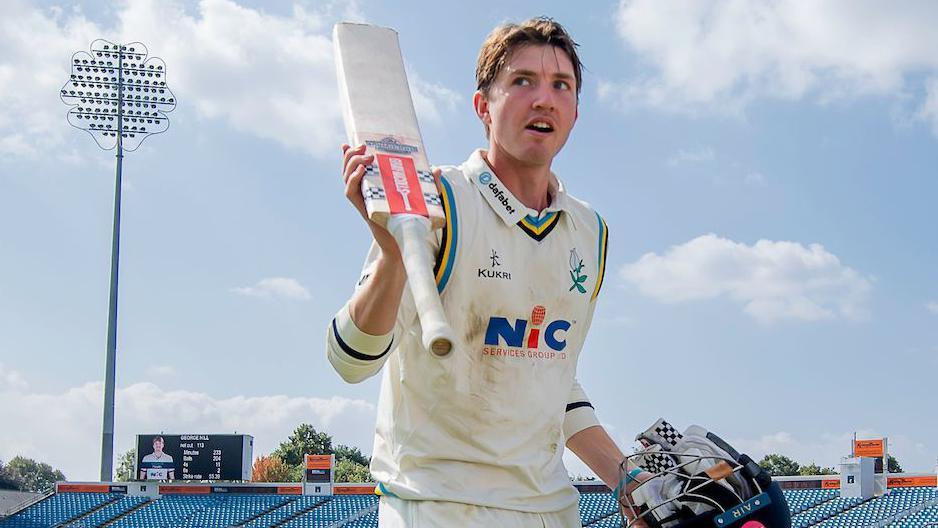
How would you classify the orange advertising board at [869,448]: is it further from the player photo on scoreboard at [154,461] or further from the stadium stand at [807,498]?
the player photo on scoreboard at [154,461]

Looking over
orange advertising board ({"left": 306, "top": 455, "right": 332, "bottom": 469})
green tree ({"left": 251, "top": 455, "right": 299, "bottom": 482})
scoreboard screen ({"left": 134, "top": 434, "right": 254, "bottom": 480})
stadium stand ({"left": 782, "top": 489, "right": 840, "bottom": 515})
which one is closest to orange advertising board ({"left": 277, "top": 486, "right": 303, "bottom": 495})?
orange advertising board ({"left": 306, "top": 455, "right": 332, "bottom": 469})

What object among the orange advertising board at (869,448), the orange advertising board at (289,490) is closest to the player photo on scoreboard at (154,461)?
the orange advertising board at (289,490)

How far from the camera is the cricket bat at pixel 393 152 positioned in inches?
96.7

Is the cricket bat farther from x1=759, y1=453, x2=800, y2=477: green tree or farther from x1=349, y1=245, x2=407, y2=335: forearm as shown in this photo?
x1=759, y1=453, x2=800, y2=477: green tree

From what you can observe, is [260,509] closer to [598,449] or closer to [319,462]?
[319,462]

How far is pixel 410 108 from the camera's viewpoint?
3.07 metres

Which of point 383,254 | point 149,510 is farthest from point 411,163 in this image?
point 149,510

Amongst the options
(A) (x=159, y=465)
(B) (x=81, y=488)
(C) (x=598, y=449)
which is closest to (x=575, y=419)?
(C) (x=598, y=449)

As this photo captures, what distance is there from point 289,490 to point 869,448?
18.6 metres

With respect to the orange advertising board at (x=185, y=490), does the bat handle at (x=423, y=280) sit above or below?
below

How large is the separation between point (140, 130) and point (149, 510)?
13.2 metres

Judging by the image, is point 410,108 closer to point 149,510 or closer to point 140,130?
point 149,510

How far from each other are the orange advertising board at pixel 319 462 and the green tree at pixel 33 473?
130ft

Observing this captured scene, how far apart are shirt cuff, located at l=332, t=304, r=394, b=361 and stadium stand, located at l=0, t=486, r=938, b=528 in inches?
1132
